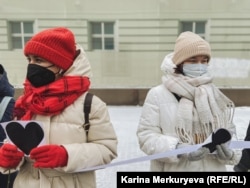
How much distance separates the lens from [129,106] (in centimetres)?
943

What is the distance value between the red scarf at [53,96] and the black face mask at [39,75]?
3 centimetres

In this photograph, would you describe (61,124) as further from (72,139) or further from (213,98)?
(213,98)

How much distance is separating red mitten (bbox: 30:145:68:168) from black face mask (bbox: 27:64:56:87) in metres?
0.37

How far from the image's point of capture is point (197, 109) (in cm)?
205

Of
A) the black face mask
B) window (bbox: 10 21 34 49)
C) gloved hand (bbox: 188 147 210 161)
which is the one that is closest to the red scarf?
the black face mask

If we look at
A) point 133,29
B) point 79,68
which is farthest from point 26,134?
point 133,29

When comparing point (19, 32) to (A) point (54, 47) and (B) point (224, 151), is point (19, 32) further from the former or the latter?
(B) point (224, 151)

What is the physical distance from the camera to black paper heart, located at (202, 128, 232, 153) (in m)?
1.76

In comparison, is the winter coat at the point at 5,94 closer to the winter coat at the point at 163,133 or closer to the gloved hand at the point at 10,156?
the gloved hand at the point at 10,156

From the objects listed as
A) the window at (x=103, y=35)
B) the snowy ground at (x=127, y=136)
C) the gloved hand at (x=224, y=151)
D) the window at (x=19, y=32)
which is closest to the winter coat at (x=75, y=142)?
the gloved hand at (x=224, y=151)

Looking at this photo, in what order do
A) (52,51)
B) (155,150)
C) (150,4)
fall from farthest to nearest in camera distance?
(150,4)
(155,150)
(52,51)

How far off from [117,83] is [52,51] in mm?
7819

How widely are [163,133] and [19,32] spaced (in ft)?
28.4

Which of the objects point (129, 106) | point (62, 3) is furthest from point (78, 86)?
point (62, 3)
